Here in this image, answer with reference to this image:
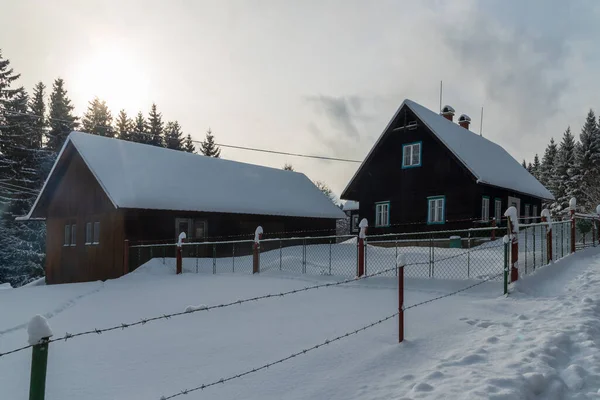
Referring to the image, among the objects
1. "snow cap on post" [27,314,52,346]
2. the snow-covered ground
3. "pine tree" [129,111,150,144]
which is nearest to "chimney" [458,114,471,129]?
the snow-covered ground

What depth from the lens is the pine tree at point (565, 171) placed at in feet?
164

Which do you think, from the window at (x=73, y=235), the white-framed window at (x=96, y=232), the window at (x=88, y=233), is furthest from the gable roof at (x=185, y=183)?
the window at (x=88, y=233)

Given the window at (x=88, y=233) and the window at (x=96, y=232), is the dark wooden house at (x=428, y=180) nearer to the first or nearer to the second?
the window at (x=96, y=232)

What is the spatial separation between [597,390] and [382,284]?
6857mm

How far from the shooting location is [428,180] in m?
22.6

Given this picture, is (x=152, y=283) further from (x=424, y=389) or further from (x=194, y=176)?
(x=424, y=389)

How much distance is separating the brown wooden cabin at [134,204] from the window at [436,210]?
297 inches

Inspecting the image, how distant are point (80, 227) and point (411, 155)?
1799cm

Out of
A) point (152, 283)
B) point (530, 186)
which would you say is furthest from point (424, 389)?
point (530, 186)

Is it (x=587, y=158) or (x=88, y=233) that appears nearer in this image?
(x=88, y=233)

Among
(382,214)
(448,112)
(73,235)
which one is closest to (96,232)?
(73,235)

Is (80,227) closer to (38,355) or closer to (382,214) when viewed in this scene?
(382,214)

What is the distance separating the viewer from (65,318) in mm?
9719

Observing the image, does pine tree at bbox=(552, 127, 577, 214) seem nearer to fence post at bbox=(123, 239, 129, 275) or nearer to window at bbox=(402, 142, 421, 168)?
window at bbox=(402, 142, 421, 168)
